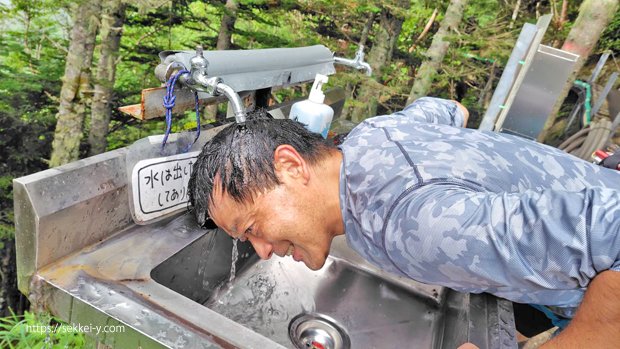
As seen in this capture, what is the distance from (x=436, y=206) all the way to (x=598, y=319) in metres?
0.45

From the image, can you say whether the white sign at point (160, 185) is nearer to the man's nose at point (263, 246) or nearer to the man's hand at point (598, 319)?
the man's nose at point (263, 246)

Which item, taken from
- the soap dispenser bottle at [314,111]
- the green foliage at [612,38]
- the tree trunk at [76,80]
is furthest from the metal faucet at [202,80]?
the green foliage at [612,38]

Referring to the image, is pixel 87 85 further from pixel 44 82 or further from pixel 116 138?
pixel 116 138

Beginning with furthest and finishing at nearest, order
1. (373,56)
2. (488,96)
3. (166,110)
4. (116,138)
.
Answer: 1. (488,96)
2. (116,138)
3. (373,56)
4. (166,110)

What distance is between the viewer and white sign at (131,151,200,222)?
1.35 meters

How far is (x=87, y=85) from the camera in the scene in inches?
181

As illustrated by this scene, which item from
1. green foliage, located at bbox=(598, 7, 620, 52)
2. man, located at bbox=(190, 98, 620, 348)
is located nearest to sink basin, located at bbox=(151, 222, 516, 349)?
man, located at bbox=(190, 98, 620, 348)

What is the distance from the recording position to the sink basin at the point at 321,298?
1.65 m

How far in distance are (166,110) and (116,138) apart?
21.2ft

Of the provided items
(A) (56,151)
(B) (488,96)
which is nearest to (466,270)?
(A) (56,151)

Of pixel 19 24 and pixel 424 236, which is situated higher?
pixel 424 236

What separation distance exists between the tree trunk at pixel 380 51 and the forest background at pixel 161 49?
0.05 feet

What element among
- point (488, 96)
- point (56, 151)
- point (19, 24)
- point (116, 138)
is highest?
point (488, 96)

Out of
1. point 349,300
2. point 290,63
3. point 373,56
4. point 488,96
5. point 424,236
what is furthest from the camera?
point 488,96
